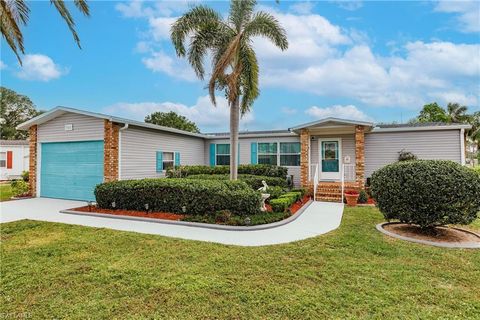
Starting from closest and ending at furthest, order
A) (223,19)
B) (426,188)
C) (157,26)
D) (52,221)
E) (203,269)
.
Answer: (203,269), (426,188), (52,221), (223,19), (157,26)

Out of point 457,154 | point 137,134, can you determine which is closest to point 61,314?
point 137,134

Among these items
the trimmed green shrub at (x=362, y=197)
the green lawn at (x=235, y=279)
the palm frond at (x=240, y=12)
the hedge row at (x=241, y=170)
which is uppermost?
the palm frond at (x=240, y=12)

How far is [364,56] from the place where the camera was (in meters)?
13.0

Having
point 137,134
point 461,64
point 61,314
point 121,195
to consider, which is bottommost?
point 61,314

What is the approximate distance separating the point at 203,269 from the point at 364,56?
43.6 feet

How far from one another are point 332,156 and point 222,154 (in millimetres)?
6457

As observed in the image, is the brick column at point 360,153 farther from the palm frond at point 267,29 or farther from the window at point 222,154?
the window at point 222,154

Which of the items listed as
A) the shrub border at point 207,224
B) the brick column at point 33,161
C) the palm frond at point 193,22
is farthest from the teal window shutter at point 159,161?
the brick column at point 33,161

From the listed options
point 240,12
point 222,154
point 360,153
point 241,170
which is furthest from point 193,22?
point 360,153

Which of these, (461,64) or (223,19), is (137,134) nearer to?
(223,19)

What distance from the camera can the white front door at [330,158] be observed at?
1316cm

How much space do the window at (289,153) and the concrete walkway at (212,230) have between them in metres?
5.05

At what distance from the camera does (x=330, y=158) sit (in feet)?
43.7

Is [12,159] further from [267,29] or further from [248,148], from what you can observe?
[267,29]
